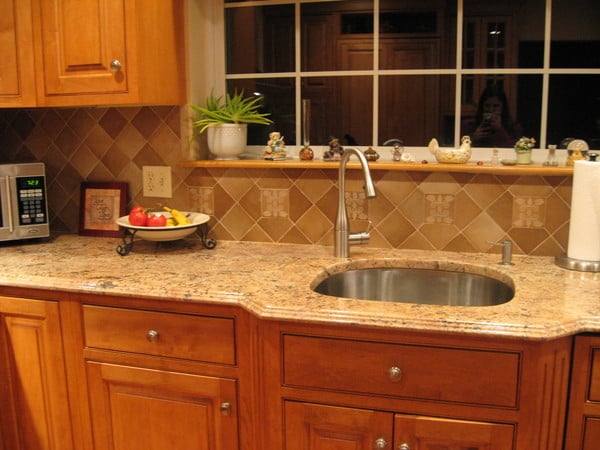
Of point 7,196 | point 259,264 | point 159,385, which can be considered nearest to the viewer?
point 159,385

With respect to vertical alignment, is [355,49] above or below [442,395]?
above

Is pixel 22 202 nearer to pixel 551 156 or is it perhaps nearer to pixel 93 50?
pixel 93 50

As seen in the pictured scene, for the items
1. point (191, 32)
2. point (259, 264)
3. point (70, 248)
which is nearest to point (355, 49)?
point (191, 32)

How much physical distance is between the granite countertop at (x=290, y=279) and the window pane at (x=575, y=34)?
27.9 inches

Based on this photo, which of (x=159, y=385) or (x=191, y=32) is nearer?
(x=159, y=385)

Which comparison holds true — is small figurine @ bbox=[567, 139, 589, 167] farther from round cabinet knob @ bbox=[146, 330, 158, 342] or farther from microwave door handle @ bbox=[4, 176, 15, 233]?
microwave door handle @ bbox=[4, 176, 15, 233]

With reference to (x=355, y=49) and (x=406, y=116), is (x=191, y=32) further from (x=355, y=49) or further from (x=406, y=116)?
(x=406, y=116)

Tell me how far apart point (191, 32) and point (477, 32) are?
1044mm

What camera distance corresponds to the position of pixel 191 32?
2.27m

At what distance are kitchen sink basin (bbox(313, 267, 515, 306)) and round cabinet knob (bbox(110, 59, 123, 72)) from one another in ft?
3.20

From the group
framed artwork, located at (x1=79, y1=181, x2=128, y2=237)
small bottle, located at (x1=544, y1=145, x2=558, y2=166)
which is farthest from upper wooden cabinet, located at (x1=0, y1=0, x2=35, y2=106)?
small bottle, located at (x1=544, y1=145, x2=558, y2=166)

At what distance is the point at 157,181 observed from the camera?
2377 millimetres

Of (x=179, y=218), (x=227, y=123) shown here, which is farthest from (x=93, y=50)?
(x=179, y=218)

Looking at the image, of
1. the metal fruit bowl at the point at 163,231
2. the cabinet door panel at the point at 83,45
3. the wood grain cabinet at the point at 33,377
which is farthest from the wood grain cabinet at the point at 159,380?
the cabinet door panel at the point at 83,45
